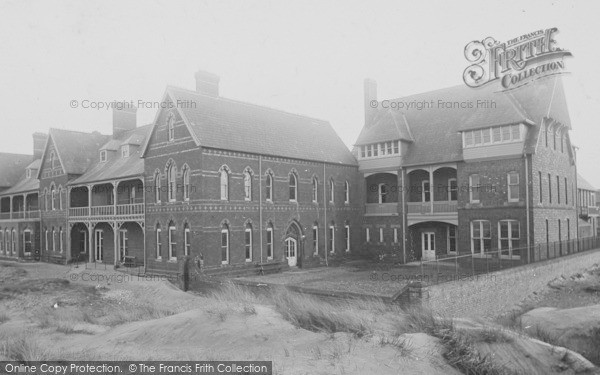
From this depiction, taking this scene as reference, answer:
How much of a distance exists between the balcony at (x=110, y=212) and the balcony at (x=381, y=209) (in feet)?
50.4

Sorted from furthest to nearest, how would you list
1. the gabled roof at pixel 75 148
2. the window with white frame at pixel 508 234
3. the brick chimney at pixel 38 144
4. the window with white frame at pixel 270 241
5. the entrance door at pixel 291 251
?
the brick chimney at pixel 38 144 < the gabled roof at pixel 75 148 < the entrance door at pixel 291 251 < the window with white frame at pixel 270 241 < the window with white frame at pixel 508 234

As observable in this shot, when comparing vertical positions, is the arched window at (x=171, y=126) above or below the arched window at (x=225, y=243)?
above

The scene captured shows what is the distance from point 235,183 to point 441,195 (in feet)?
45.5

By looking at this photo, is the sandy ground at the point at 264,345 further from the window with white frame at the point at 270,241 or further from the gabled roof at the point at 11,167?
the gabled roof at the point at 11,167

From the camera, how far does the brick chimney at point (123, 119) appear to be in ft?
133

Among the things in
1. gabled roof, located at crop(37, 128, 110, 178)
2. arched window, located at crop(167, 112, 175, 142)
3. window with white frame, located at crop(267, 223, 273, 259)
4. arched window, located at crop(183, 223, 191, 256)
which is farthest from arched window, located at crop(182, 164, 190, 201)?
gabled roof, located at crop(37, 128, 110, 178)

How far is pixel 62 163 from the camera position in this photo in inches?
1480

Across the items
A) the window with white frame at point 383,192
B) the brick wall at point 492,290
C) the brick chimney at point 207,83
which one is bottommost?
the brick wall at point 492,290

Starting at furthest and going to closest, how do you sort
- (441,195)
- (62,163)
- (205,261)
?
(62,163) < (441,195) < (205,261)

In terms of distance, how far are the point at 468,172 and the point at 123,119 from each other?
2776 cm

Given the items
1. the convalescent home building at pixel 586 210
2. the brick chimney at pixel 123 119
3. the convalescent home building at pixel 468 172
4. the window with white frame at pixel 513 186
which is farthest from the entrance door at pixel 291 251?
the convalescent home building at pixel 586 210

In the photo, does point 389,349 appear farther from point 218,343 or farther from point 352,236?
point 352,236

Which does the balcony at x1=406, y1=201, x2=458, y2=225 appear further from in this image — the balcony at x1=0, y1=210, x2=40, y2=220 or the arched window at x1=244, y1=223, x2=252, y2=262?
the balcony at x1=0, y1=210, x2=40, y2=220

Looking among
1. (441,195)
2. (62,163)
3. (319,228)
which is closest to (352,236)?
(319,228)
